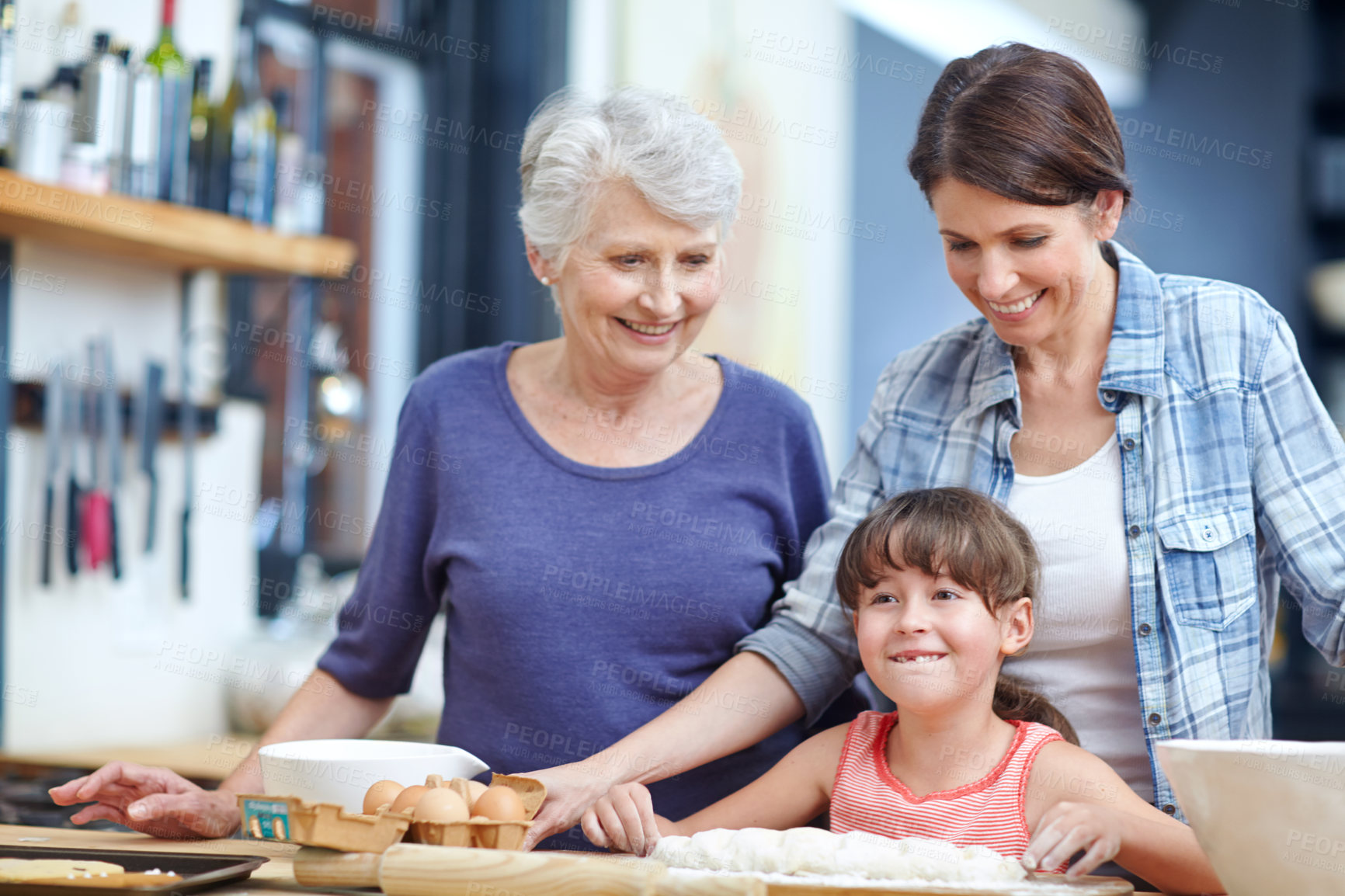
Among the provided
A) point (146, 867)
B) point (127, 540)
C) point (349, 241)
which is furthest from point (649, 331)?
point (349, 241)

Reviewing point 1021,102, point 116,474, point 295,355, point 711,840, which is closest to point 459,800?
point 711,840

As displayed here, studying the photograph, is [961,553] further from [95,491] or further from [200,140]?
[200,140]

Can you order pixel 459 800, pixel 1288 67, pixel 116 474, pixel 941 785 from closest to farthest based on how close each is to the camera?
pixel 459 800, pixel 941 785, pixel 116 474, pixel 1288 67

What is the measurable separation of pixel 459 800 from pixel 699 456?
65 cm

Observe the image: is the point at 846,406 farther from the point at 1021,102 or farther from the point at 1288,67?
the point at 1021,102

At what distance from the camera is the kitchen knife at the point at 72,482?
2.38m

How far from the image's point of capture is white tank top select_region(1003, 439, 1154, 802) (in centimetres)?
132

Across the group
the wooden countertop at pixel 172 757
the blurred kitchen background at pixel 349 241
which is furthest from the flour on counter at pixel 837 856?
the wooden countertop at pixel 172 757

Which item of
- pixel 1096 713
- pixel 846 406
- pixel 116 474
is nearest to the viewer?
pixel 1096 713

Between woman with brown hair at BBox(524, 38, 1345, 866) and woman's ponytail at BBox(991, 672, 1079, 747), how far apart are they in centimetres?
3

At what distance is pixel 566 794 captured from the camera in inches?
47.4

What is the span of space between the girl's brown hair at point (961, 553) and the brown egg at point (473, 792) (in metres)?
0.44

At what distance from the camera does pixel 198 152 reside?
2.56m

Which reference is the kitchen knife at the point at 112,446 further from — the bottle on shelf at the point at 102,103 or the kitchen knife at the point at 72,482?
the bottle on shelf at the point at 102,103
